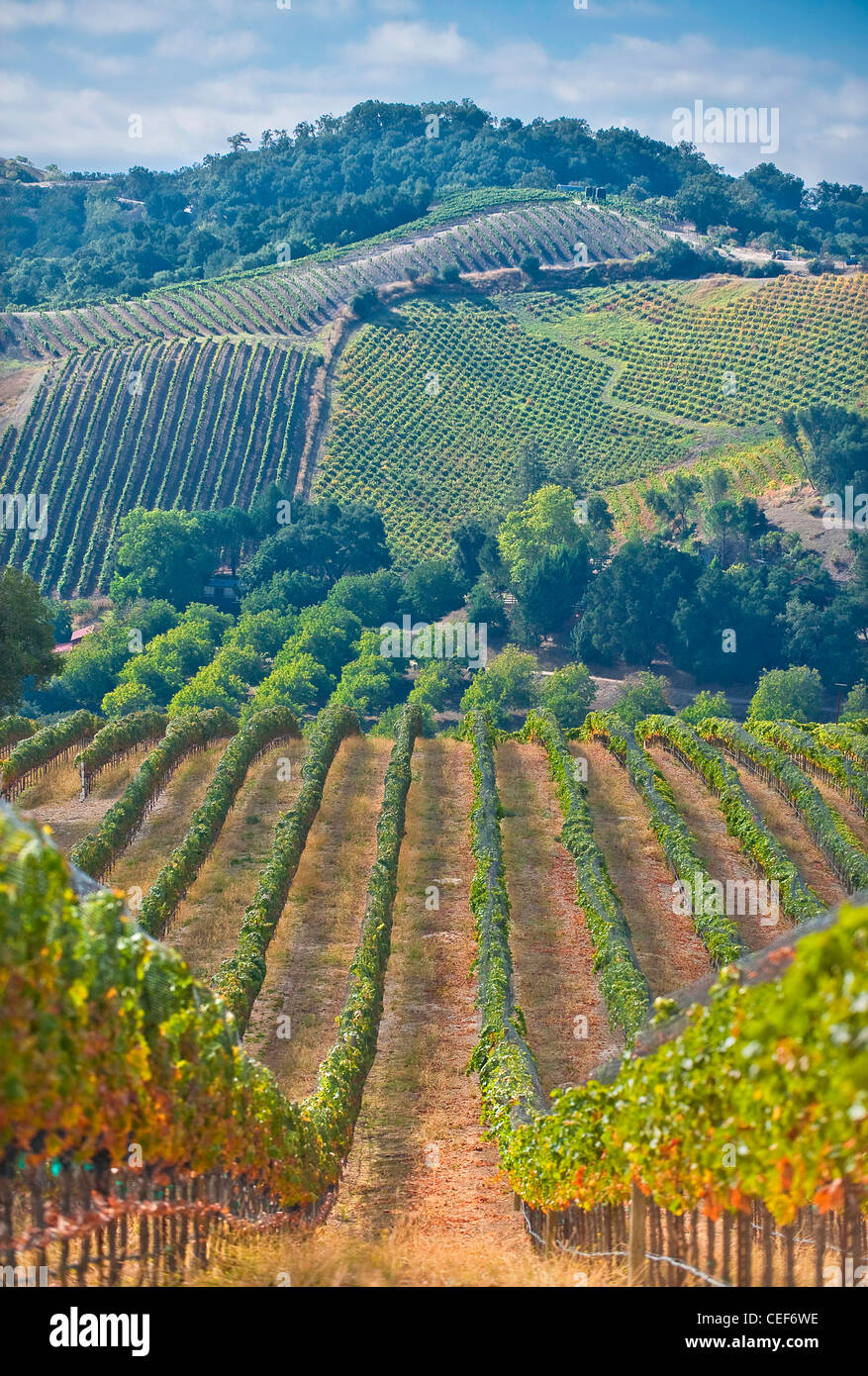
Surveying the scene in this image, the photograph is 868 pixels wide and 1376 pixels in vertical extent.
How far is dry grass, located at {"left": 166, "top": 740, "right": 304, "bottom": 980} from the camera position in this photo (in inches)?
1298

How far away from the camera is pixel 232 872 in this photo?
3838 cm

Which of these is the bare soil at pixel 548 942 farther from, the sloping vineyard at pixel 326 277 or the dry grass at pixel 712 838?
the sloping vineyard at pixel 326 277

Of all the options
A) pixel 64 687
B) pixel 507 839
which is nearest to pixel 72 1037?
pixel 507 839

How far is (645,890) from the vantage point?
38.5 m

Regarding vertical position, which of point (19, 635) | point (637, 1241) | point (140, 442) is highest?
point (140, 442)

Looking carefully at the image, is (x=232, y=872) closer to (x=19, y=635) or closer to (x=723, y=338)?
(x=19, y=635)

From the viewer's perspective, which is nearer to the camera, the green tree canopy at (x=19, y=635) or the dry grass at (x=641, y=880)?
the dry grass at (x=641, y=880)

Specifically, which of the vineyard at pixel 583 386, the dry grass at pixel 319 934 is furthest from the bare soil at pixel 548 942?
the vineyard at pixel 583 386

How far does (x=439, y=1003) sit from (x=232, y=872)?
9306mm

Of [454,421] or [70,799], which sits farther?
[454,421]

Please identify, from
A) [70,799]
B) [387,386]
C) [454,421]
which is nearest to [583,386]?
[454,421]

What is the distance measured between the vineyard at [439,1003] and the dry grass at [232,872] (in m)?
0.14

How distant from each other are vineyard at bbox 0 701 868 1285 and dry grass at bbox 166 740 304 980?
14cm

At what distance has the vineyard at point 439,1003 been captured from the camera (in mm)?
11820
